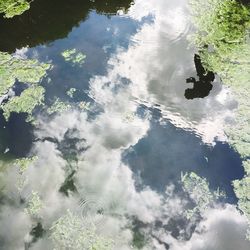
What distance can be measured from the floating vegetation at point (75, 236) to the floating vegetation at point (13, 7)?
649 cm

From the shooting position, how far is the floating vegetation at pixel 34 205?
5.46 metres

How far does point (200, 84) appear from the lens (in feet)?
23.1

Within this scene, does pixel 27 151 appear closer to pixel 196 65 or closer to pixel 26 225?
pixel 26 225

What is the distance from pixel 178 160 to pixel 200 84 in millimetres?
1927

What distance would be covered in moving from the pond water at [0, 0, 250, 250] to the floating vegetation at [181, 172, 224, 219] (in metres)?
0.08

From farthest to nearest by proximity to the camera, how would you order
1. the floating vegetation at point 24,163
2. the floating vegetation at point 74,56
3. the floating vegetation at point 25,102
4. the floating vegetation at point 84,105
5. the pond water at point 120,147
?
the floating vegetation at point 74,56 → the floating vegetation at point 25,102 → the floating vegetation at point 84,105 → the floating vegetation at point 24,163 → the pond water at point 120,147

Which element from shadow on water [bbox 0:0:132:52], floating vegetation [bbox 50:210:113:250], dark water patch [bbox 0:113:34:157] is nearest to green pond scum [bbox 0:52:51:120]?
dark water patch [bbox 0:113:34:157]

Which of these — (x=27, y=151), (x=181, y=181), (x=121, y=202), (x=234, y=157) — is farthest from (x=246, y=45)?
(x=27, y=151)

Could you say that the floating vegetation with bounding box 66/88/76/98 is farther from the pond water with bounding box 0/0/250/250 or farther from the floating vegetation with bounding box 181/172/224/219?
the floating vegetation with bounding box 181/172/224/219

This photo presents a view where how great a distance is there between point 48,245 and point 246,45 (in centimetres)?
565

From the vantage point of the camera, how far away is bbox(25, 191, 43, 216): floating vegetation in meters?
5.46

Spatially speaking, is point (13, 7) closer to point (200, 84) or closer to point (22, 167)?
point (22, 167)

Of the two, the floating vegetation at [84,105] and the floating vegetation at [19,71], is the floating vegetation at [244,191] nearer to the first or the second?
the floating vegetation at [84,105]

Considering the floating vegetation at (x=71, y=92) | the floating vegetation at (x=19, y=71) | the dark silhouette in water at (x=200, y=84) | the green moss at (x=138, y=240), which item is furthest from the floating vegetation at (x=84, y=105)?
the green moss at (x=138, y=240)
